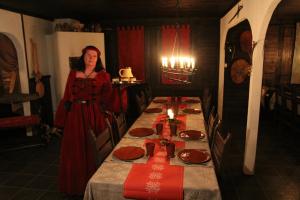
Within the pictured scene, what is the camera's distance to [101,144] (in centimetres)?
217

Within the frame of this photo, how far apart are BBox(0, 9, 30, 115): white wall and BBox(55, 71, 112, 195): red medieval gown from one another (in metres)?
2.26

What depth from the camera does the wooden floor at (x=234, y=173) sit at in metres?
2.85

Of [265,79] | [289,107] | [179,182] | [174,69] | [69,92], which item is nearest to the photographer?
[179,182]

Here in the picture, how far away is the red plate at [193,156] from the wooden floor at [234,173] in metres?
0.58

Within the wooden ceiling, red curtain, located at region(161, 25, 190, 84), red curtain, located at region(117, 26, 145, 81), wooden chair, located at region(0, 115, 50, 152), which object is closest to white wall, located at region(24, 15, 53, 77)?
the wooden ceiling

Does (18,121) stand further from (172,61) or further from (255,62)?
(255,62)

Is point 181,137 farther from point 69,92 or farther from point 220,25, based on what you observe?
point 220,25

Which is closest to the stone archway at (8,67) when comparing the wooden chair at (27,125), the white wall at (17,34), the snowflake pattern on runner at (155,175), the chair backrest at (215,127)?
the white wall at (17,34)

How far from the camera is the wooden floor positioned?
285 cm

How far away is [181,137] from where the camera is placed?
2500 mm

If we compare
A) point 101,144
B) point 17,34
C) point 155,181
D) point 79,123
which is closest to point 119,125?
point 79,123

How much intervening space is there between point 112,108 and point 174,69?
0.86m

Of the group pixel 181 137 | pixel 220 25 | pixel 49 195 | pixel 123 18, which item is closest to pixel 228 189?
pixel 181 137

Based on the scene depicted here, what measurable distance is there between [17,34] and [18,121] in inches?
60.9
